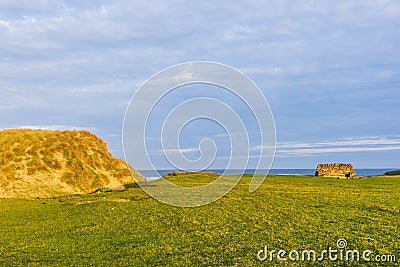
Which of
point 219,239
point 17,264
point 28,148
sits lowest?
point 17,264

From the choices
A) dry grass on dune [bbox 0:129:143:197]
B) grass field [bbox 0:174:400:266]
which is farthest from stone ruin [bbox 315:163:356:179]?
grass field [bbox 0:174:400:266]

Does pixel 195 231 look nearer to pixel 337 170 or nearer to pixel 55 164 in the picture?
pixel 55 164

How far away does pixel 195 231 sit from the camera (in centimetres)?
1898

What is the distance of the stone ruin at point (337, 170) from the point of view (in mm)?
69438

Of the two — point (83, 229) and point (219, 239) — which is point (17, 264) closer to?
point (83, 229)

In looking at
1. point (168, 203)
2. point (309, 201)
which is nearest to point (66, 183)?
point (168, 203)

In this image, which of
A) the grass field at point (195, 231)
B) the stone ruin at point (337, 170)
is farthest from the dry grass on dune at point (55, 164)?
the stone ruin at point (337, 170)

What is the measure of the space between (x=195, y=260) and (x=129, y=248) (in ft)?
12.1

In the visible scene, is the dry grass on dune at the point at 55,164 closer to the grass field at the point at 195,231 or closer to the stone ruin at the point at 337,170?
the grass field at the point at 195,231

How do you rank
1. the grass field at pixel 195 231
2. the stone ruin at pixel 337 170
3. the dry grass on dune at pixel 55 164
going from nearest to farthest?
the grass field at pixel 195 231, the dry grass on dune at pixel 55 164, the stone ruin at pixel 337 170

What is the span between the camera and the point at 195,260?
1398 cm

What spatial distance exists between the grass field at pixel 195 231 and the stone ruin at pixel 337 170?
41.6 m

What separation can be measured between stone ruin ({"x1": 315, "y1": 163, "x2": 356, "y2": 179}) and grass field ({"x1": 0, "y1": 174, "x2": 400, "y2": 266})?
41.6 m

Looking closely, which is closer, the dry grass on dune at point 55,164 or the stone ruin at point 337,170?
the dry grass on dune at point 55,164
